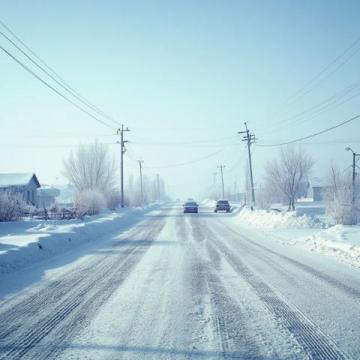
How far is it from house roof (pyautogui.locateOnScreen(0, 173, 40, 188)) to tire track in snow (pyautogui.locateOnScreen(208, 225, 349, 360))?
51.7m

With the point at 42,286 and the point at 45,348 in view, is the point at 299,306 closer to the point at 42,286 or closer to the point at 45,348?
the point at 45,348

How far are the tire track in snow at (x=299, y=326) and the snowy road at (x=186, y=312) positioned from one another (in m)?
0.01

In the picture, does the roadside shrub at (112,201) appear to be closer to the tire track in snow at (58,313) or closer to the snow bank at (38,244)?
the snow bank at (38,244)

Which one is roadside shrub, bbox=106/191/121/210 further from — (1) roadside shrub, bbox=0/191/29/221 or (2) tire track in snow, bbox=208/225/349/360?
(2) tire track in snow, bbox=208/225/349/360

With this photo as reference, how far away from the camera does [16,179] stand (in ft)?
181

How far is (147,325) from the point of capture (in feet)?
17.6

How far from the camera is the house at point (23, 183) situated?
53188 millimetres

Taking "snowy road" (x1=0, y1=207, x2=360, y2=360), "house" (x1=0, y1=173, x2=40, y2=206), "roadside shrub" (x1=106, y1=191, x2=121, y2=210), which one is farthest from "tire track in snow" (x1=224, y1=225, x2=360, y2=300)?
"house" (x1=0, y1=173, x2=40, y2=206)

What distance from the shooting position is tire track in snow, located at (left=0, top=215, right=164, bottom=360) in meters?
4.64

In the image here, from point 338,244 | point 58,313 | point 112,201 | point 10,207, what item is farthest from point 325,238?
point 112,201

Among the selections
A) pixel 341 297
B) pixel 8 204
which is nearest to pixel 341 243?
pixel 341 297

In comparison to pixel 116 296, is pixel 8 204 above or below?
above

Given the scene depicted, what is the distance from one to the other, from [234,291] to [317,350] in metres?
3.00

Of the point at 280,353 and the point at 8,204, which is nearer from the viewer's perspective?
the point at 280,353
